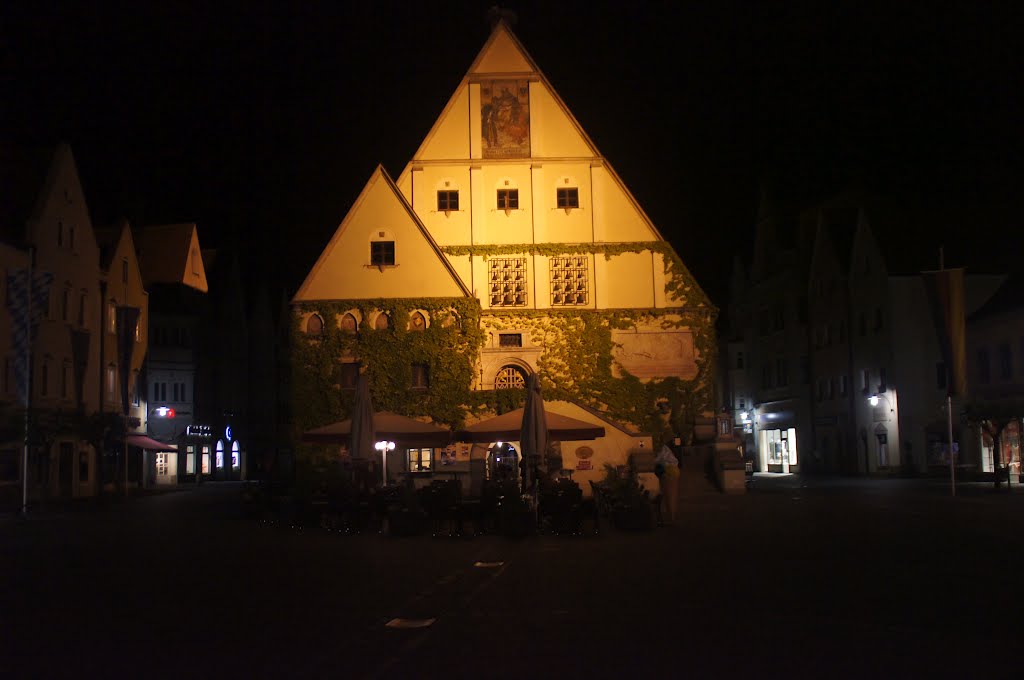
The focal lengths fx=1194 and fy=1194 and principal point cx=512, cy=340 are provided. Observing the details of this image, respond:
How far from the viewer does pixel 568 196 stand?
43875 millimetres

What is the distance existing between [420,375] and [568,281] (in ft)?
21.0

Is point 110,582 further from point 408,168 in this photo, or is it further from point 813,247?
point 813,247

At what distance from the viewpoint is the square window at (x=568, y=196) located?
43812mm

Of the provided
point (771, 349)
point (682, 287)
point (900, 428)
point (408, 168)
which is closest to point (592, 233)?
point (682, 287)

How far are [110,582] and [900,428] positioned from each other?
42.9 meters

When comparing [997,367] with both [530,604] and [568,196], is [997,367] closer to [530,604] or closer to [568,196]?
[568,196]

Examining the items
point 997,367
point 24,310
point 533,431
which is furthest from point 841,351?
point 24,310

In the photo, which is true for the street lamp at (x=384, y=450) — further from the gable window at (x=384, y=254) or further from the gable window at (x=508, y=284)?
the gable window at (x=508, y=284)

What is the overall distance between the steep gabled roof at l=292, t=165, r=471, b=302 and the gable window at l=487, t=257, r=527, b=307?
1.70m

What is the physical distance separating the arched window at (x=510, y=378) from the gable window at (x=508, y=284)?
93.2 inches

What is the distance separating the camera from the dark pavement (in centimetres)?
934

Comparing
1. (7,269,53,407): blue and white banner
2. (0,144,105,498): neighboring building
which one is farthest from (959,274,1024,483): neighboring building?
(0,144,105,498): neighboring building

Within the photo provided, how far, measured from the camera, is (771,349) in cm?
7038

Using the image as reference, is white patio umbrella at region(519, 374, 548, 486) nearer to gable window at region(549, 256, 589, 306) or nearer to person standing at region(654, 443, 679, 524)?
person standing at region(654, 443, 679, 524)
